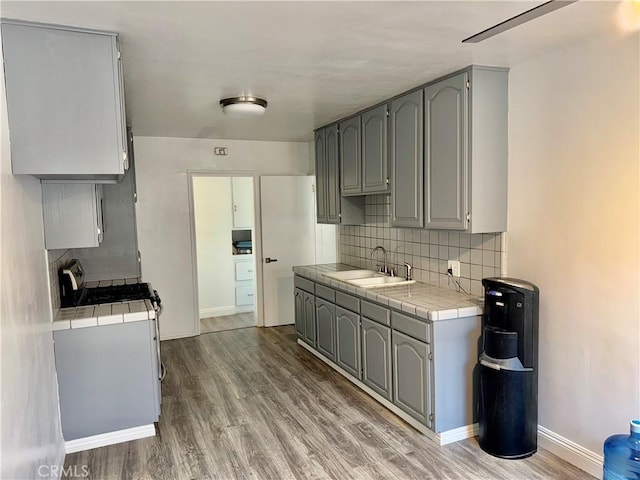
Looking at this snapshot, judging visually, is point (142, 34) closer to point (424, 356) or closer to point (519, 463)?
point (424, 356)

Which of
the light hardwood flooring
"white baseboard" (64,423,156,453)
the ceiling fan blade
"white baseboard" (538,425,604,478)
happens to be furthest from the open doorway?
the ceiling fan blade

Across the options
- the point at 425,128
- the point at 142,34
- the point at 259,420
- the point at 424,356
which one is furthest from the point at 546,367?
the point at 142,34

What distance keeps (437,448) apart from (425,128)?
2.10 meters

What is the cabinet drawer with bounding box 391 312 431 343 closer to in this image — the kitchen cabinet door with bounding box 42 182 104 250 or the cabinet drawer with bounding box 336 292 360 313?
the cabinet drawer with bounding box 336 292 360 313

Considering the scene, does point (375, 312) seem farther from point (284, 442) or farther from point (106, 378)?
point (106, 378)

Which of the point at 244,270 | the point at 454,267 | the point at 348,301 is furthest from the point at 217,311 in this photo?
the point at 454,267

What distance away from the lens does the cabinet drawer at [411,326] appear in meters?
2.80

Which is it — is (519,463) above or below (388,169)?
below

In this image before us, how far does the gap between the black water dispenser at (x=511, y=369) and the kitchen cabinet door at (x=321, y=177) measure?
2370 mm

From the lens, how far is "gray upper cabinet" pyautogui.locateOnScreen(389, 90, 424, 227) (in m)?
3.21

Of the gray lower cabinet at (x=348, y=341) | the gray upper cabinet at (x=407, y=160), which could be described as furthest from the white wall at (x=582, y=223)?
the gray lower cabinet at (x=348, y=341)

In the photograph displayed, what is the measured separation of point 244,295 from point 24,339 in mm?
4556

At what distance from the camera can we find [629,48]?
2188 mm

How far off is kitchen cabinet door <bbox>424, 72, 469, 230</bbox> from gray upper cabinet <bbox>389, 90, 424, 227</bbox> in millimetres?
68
